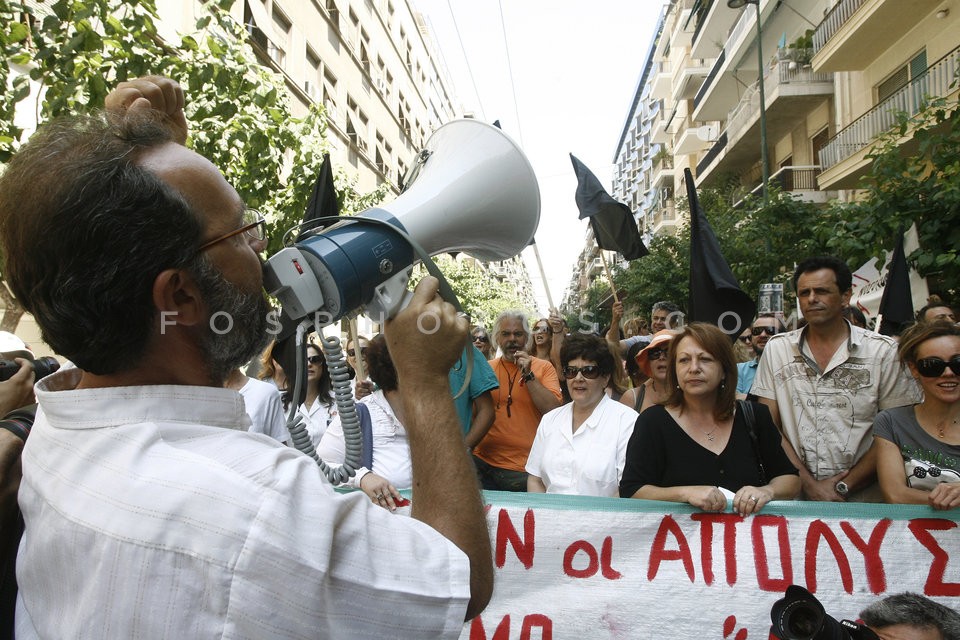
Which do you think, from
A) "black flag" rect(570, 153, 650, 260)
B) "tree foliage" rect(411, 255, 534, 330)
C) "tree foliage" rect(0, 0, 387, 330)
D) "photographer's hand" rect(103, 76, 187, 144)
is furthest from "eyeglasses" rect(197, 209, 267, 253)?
"tree foliage" rect(411, 255, 534, 330)

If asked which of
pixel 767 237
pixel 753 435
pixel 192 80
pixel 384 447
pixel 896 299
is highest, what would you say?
pixel 767 237

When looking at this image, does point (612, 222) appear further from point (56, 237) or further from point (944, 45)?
point (944, 45)

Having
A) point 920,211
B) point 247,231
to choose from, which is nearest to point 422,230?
point 247,231

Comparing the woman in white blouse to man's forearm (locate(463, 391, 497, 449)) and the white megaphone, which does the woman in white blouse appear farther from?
the white megaphone

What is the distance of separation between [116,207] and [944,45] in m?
15.4

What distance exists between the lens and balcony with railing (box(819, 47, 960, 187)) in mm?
12375

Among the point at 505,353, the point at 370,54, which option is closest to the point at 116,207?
the point at 505,353

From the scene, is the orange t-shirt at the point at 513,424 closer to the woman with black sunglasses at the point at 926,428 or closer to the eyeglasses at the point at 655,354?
the eyeglasses at the point at 655,354

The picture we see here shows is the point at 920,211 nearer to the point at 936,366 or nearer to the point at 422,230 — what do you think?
the point at 936,366

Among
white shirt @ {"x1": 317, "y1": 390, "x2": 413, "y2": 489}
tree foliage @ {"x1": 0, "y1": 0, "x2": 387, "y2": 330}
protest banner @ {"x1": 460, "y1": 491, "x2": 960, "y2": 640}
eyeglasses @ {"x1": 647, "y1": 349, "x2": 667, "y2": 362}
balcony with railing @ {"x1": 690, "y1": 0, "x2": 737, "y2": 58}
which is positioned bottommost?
protest banner @ {"x1": 460, "y1": 491, "x2": 960, "y2": 640}

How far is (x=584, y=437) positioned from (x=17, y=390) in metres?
2.31

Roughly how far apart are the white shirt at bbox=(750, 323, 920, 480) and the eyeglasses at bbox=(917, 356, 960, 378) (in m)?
0.41

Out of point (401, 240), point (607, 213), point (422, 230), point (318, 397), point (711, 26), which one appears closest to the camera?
point (401, 240)

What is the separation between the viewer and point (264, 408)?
3.31 meters
